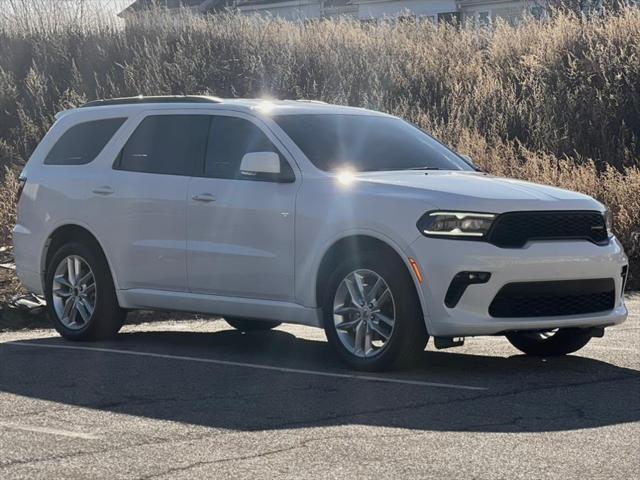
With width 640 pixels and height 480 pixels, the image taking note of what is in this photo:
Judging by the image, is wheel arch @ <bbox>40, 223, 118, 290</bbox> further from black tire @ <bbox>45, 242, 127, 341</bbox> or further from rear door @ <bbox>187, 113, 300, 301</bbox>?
rear door @ <bbox>187, 113, 300, 301</bbox>

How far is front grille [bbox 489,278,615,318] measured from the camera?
30.4 feet

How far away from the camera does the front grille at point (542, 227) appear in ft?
30.3

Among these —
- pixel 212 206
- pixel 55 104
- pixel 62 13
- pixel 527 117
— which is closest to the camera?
pixel 212 206

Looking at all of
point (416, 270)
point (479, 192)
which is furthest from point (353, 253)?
point (479, 192)

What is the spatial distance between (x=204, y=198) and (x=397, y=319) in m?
2.10

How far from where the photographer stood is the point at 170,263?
11.0 metres

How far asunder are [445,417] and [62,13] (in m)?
24.3

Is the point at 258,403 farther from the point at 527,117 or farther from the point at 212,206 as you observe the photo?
the point at 527,117

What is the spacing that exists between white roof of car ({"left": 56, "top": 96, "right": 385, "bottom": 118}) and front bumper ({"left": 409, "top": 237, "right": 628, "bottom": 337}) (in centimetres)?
211

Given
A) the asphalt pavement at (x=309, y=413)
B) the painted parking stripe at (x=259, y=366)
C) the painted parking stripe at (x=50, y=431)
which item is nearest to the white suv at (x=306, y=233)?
the painted parking stripe at (x=259, y=366)

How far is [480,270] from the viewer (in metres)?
9.12

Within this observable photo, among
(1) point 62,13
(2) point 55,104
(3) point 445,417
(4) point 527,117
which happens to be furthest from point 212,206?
(1) point 62,13

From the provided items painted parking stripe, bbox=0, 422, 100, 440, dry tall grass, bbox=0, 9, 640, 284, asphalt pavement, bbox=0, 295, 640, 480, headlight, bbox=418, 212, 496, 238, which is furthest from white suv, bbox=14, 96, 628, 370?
dry tall grass, bbox=0, 9, 640, 284

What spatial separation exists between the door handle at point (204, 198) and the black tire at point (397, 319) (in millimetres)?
1504
